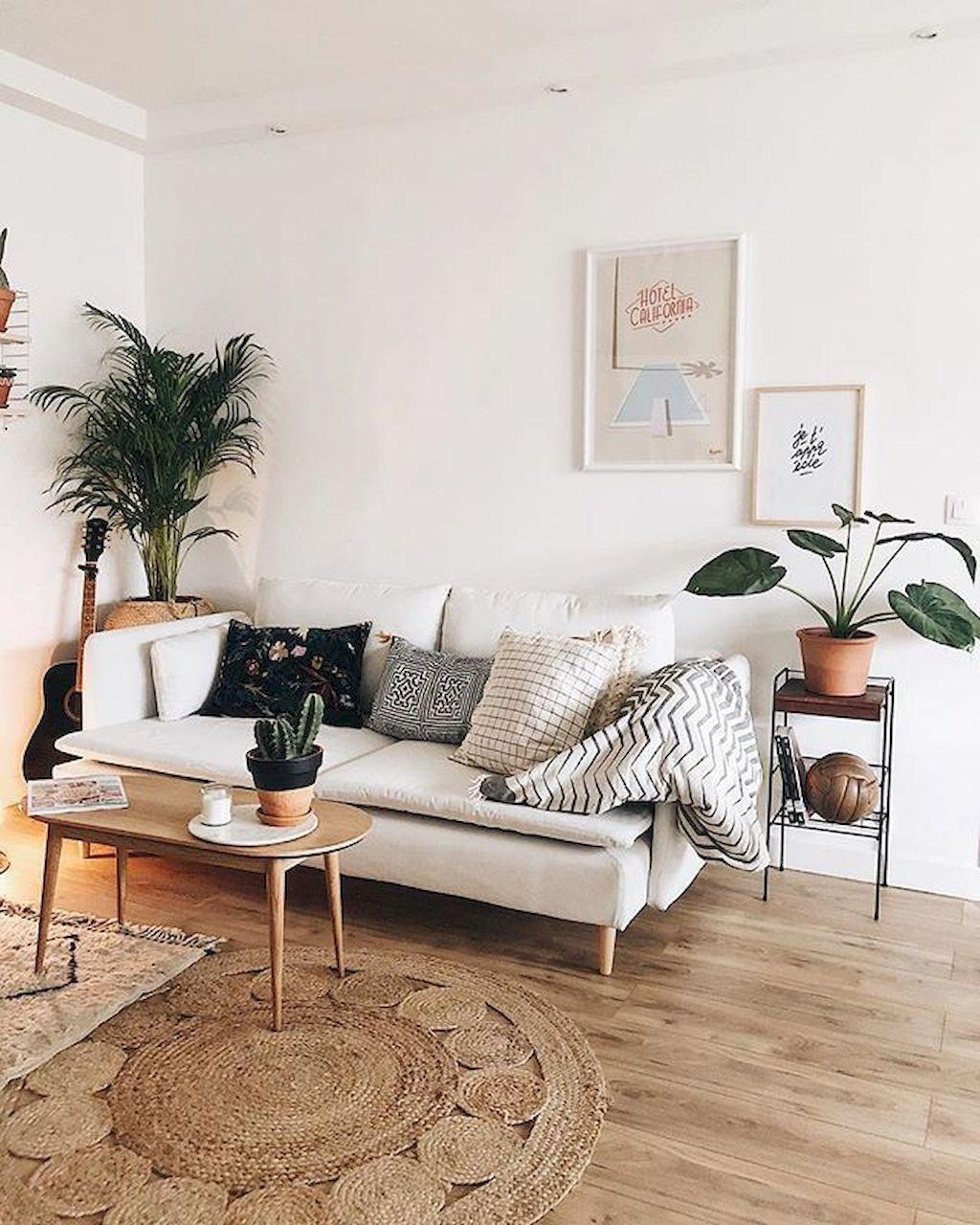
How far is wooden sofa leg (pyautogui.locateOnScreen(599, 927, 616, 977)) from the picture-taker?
3.01 meters

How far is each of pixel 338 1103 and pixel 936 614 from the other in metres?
2.05

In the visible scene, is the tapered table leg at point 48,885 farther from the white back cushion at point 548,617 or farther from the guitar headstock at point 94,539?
the guitar headstock at point 94,539

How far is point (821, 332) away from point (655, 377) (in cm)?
55

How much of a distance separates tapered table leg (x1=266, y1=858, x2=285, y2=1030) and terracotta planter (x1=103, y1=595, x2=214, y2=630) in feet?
6.48

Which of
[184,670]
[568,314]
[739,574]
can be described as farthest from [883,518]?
[184,670]

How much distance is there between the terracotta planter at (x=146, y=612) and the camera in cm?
445

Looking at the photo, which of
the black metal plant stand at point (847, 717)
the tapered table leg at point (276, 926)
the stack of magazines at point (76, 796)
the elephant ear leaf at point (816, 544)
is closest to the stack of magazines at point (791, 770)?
the black metal plant stand at point (847, 717)

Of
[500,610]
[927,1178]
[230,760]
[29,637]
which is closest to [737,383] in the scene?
[500,610]

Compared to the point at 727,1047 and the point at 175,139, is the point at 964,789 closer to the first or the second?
the point at 727,1047

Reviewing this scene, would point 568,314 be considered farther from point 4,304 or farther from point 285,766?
point 285,766

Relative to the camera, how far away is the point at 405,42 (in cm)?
384

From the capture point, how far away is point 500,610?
13.0ft

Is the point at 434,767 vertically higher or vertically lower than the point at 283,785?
lower

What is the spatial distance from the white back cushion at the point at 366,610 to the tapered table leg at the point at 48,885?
137cm
